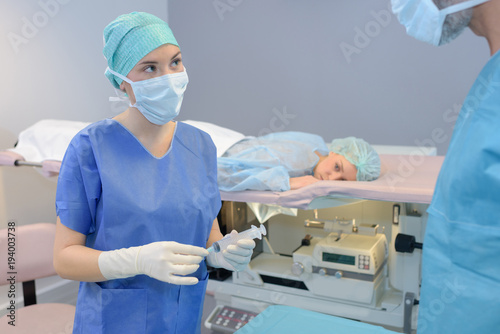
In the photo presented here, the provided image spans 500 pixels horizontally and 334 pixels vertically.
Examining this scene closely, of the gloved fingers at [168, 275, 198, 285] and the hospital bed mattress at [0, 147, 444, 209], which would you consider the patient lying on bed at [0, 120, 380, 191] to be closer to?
the hospital bed mattress at [0, 147, 444, 209]

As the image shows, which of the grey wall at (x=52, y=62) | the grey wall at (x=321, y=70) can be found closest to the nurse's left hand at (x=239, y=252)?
the grey wall at (x=52, y=62)

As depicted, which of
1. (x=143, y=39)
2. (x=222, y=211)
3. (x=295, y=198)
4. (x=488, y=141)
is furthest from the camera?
(x=222, y=211)

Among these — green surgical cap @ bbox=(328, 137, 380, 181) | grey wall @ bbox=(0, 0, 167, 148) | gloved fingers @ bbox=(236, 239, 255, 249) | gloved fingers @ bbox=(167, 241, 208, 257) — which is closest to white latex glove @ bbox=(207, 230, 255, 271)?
gloved fingers @ bbox=(236, 239, 255, 249)

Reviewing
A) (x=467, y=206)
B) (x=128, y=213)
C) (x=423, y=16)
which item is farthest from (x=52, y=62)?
(x=467, y=206)

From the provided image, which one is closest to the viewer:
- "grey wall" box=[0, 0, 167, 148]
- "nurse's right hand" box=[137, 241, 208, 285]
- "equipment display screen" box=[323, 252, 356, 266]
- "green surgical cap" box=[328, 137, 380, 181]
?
"nurse's right hand" box=[137, 241, 208, 285]

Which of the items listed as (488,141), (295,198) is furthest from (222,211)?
(488,141)

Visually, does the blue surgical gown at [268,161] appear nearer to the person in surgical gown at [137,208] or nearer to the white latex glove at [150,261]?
the person in surgical gown at [137,208]

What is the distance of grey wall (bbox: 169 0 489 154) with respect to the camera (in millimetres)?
2959

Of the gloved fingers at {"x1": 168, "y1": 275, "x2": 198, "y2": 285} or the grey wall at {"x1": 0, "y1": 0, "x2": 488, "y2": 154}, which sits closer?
the gloved fingers at {"x1": 168, "y1": 275, "x2": 198, "y2": 285}

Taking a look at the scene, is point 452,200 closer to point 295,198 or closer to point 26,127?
point 295,198

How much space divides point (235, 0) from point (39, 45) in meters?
1.53

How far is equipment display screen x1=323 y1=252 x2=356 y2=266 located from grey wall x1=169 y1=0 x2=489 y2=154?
1634mm

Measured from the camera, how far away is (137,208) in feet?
3.72

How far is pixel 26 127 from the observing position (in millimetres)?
2684
